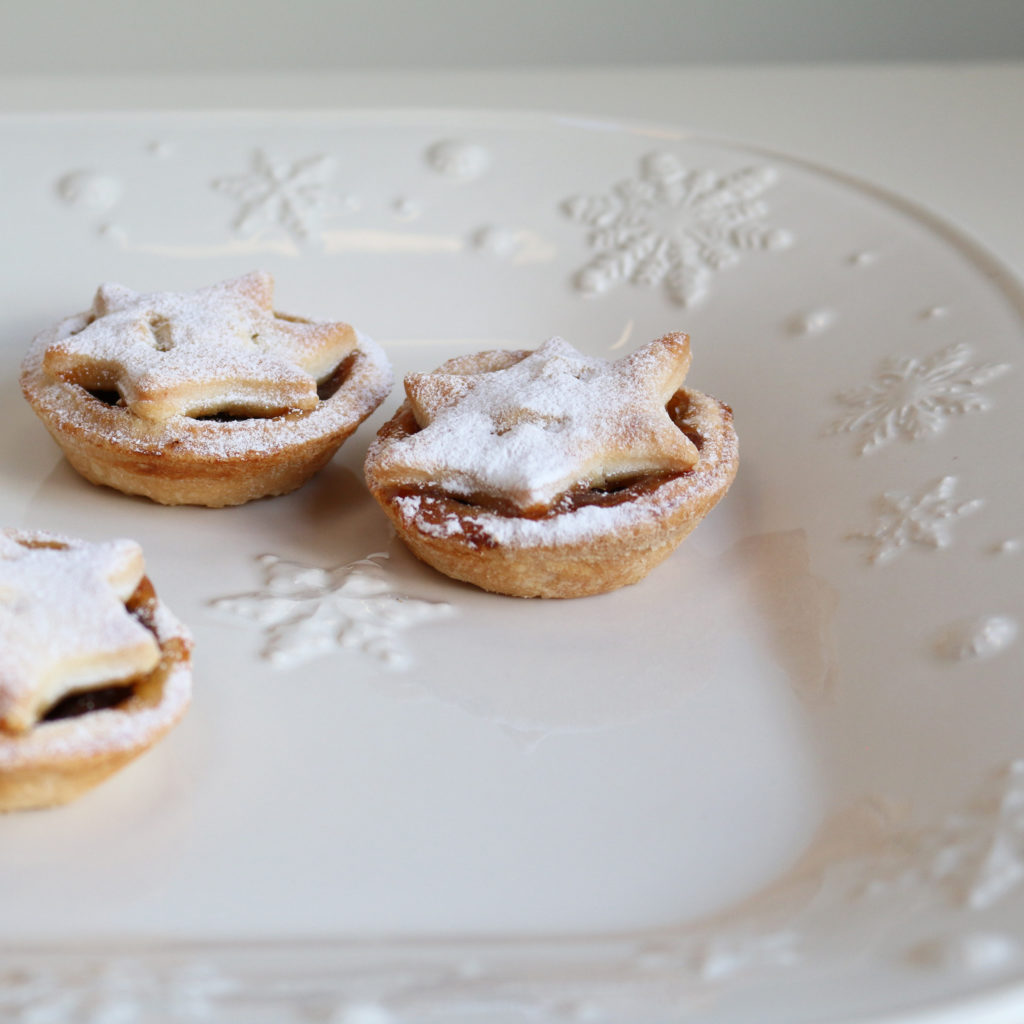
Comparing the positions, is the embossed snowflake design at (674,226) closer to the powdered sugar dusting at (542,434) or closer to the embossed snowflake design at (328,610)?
the powdered sugar dusting at (542,434)

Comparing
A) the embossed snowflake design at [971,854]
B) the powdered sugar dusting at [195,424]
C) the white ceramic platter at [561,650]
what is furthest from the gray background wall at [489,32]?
the embossed snowflake design at [971,854]

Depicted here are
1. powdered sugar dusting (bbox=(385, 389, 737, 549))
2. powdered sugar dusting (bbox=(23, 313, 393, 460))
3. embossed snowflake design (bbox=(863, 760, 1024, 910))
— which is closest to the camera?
embossed snowflake design (bbox=(863, 760, 1024, 910))

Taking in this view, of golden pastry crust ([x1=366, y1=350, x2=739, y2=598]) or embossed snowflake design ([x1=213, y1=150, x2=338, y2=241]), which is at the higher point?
embossed snowflake design ([x1=213, y1=150, x2=338, y2=241])

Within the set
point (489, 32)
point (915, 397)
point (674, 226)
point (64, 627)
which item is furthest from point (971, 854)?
point (489, 32)

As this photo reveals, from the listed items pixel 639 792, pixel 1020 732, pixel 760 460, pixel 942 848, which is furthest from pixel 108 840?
pixel 760 460

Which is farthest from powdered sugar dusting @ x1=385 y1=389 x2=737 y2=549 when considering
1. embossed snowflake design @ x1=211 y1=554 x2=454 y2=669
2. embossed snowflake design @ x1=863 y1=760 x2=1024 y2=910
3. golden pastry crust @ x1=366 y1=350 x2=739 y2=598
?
embossed snowflake design @ x1=863 y1=760 x2=1024 y2=910

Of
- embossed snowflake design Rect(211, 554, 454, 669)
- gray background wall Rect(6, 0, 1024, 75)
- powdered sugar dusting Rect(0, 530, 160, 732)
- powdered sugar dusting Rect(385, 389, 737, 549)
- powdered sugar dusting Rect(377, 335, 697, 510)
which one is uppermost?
gray background wall Rect(6, 0, 1024, 75)

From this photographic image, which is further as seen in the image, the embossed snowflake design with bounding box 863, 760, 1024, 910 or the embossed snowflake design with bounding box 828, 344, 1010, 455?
the embossed snowflake design with bounding box 828, 344, 1010, 455

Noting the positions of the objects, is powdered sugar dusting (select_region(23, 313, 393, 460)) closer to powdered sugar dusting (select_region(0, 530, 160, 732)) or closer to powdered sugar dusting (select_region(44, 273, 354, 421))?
powdered sugar dusting (select_region(44, 273, 354, 421))

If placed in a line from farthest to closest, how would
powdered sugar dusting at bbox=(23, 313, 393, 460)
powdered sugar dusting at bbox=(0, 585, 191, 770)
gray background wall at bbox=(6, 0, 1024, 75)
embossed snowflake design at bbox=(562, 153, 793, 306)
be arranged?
gray background wall at bbox=(6, 0, 1024, 75)
embossed snowflake design at bbox=(562, 153, 793, 306)
powdered sugar dusting at bbox=(23, 313, 393, 460)
powdered sugar dusting at bbox=(0, 585, 191, 770)
